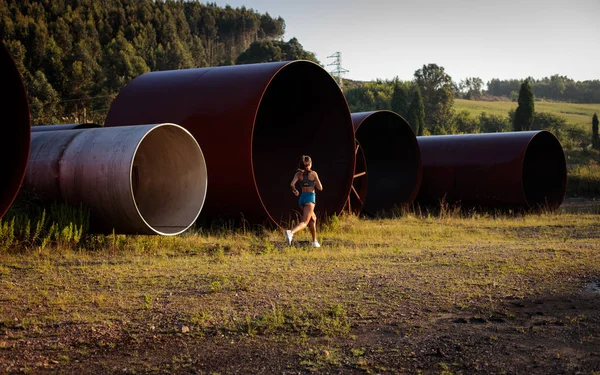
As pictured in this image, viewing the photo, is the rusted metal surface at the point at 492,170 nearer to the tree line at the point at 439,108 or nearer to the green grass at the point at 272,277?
the green grass at the point at 272,277

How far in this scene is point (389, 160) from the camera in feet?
56.6

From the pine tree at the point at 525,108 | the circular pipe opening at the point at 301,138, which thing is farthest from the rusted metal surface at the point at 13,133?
the pine tree at the point at 525,108

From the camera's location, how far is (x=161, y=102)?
1105cm

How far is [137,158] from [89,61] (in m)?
53.6

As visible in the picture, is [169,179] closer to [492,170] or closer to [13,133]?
[13,133]

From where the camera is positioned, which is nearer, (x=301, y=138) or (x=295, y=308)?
(x=295, y=308)

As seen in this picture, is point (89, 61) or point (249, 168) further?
point (89, 61)

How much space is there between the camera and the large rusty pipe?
8570mm

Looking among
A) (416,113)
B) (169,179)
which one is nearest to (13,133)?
(169,179)

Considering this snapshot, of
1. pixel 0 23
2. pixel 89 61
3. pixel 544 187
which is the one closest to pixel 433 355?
pixel 544 187

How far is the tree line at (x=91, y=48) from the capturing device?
180 ft

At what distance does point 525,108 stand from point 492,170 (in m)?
31.2

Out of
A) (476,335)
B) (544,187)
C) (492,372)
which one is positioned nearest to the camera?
(492,372)

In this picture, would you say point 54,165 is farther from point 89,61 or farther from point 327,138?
point 89,61
